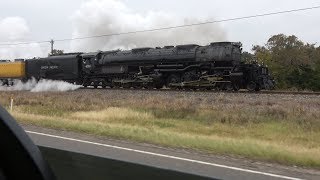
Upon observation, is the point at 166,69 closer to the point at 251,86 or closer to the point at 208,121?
the point at 251,86

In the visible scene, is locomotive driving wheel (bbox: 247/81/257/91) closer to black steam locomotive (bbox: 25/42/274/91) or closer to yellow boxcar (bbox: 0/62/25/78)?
black steam locomotive (bbox: 25/42/274/91)

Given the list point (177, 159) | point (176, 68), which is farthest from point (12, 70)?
point (177, 159)

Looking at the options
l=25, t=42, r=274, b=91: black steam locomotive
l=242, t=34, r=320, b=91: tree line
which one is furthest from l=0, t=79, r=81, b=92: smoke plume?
l=242, t=34, r=320, b=91: tree line

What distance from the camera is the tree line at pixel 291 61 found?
56.2 meters

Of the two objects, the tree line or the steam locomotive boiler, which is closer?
the steam locomotive boiler

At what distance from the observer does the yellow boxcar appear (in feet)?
159

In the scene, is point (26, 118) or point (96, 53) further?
point (96, 53)

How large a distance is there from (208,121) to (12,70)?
35.4 metres

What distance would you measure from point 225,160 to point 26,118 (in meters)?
10.2

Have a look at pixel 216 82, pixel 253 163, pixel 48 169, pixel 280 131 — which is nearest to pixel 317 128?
pixel 280 131

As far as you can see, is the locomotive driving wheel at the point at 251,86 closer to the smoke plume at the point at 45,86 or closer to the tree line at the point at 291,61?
the smoke plume at the point at 45,86

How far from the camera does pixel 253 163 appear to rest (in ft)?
30.1

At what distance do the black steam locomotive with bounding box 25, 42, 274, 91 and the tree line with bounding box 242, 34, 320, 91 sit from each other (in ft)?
64.2

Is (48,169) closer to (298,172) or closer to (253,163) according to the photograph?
(298,172)
